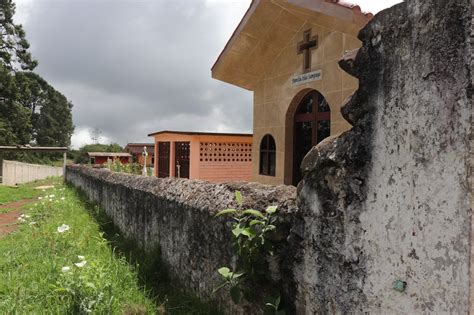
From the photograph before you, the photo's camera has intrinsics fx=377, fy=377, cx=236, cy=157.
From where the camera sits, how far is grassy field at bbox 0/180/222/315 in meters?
3.80

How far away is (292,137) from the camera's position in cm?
765

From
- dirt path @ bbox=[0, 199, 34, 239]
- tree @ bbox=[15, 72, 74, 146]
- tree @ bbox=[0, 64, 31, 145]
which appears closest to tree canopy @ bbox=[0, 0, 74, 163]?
tree @ bbox=[0, 64, 31, 145]

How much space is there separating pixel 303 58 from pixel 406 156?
19.0 feet

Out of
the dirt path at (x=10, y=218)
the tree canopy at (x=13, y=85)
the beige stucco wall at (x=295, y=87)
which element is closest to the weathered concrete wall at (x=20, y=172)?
the tree canopy at (x=13, y=85)

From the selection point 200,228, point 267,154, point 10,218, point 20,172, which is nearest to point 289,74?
point 267,154

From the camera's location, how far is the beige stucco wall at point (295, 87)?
6.15 metres

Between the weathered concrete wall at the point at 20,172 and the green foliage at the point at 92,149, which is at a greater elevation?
the green foliage at the point at 92,149

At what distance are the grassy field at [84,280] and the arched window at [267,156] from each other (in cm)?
338

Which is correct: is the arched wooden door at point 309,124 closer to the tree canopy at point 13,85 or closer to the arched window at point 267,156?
the arched window at point 267,156

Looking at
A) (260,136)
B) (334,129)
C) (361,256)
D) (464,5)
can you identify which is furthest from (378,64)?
(260,136)

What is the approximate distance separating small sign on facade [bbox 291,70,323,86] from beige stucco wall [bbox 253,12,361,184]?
7 centimetres

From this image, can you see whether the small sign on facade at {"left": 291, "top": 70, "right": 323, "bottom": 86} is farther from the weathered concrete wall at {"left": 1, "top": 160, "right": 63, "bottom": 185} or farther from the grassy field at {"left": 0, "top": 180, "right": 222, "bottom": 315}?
the weathered concrete wall at {"left": 1, "top": 160, "right": 63, "bottom": 185}

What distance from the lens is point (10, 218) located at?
12336mm

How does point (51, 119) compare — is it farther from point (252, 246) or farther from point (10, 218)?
point (252, 246)
